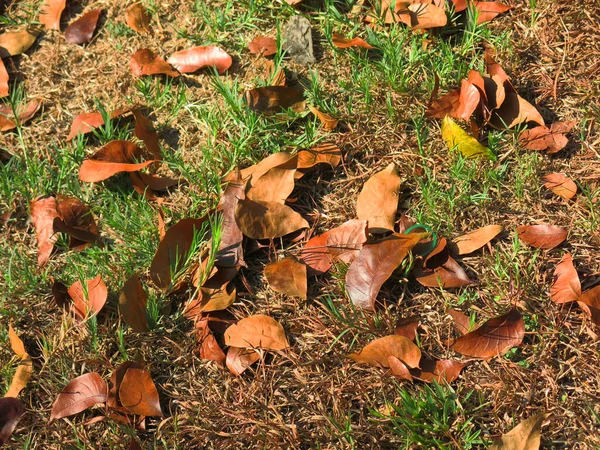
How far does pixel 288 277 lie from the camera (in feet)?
7.87

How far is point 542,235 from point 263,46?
1395 millimetres

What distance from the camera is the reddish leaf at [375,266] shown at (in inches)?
91.0

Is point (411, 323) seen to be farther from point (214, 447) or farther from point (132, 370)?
point (132, 370)

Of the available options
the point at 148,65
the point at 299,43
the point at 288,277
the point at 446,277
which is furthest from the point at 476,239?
the point at 148,65

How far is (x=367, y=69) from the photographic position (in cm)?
282

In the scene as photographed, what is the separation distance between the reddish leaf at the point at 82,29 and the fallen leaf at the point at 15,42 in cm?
18

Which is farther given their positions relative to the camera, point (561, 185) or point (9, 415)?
point (561, 185)

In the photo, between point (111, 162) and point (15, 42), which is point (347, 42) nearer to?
point (111, 162)

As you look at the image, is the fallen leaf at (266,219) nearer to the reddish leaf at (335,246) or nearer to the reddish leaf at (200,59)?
the reddish leaf at (335,246)

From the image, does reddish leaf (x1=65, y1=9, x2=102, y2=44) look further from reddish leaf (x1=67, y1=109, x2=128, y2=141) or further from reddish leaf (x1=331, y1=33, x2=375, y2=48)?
reddish leaf (x1=331, y1=33, x2=375, y2=48)

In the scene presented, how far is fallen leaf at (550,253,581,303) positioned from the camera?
2.25 m

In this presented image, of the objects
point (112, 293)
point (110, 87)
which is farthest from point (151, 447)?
point (110, 87)

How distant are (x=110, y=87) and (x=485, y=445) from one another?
6.81 ft

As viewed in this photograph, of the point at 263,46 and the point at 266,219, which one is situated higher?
the point at 263,46
